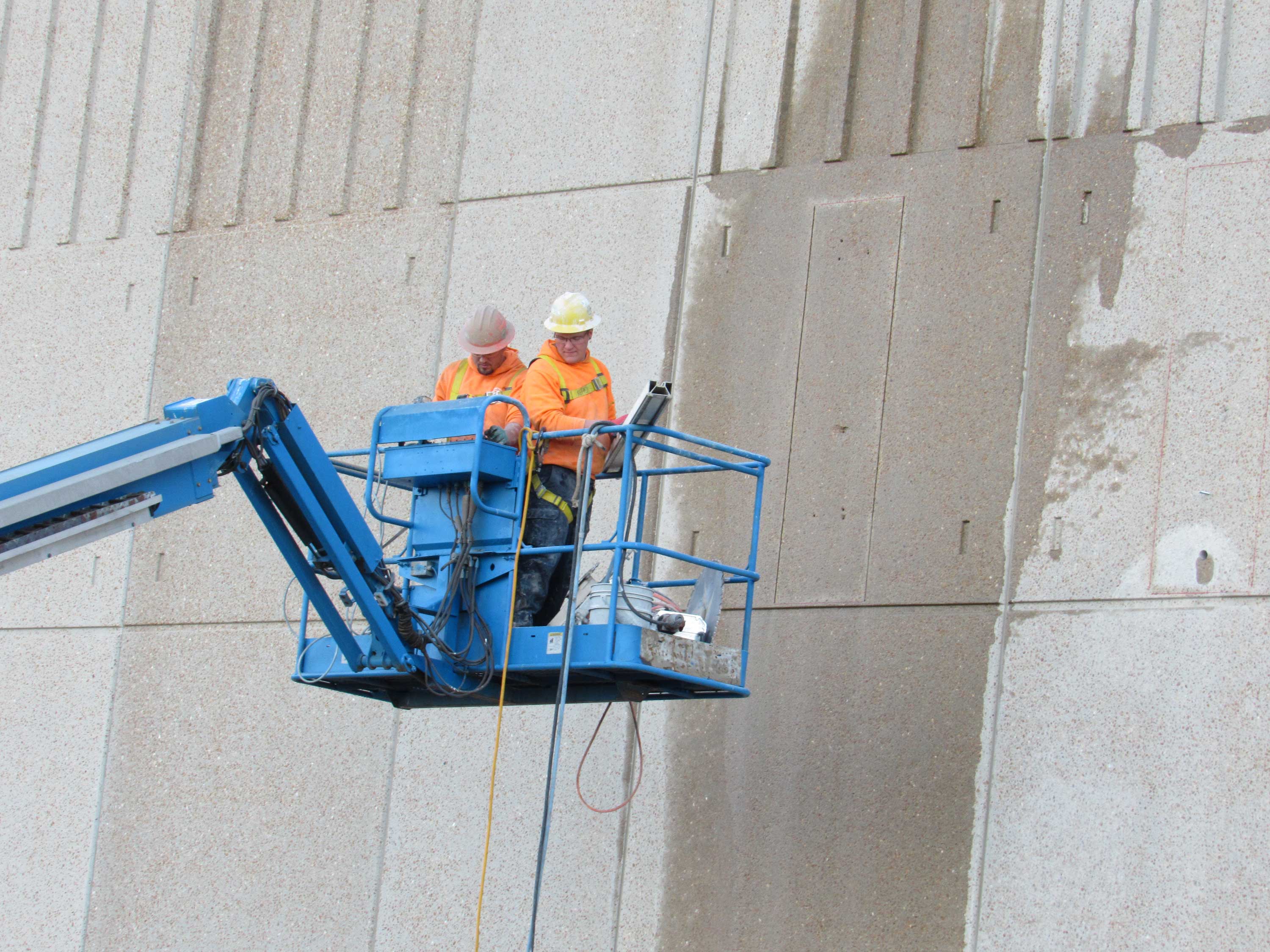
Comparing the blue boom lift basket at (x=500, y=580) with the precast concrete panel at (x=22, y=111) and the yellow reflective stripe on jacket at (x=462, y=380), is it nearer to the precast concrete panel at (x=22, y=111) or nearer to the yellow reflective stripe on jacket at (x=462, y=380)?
the yellow reflective stripe on jacket at (x=462, y=380)

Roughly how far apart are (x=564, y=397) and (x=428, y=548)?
0.99 m

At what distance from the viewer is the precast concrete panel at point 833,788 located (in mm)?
9086

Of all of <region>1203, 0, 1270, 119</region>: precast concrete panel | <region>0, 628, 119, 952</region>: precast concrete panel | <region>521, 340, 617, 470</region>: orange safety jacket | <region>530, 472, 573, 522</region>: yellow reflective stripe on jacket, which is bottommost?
<region>0, 628, 119, 952</region>: precast concrete panel

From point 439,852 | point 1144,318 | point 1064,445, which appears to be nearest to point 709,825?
point 439,852

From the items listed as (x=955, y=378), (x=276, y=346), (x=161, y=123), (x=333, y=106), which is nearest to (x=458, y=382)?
(x=955, y=378)

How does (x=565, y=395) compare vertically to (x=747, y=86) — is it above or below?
below

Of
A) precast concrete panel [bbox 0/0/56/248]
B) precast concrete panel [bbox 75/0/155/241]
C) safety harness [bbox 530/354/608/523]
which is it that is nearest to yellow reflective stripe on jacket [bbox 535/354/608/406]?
safety harness [bbox 530/354/608/523]

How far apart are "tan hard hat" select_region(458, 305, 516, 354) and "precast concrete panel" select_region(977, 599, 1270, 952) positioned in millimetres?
3075

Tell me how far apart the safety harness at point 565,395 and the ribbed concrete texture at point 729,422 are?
5.89 ft

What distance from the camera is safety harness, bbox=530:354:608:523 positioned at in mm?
8328

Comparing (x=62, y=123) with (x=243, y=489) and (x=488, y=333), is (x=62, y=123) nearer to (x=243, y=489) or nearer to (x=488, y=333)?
(x=488, y=333)

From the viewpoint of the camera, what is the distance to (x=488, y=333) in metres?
8.77

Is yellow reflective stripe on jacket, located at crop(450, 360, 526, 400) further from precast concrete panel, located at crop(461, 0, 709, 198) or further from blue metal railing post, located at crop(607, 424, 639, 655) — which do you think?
precast concrete panel, located at crop(461, 0, 709, 198)

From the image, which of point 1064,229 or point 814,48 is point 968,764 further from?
point 814,48
